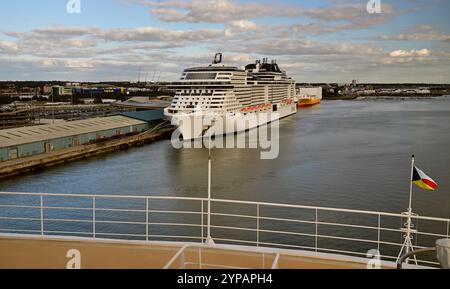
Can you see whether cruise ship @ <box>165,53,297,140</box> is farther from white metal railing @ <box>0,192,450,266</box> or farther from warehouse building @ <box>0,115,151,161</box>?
white metal railing @ <box>0,192,450,266</box>

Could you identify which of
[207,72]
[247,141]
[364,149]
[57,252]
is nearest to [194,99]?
[207,72]

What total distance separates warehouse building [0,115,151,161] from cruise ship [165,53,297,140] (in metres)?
2.41

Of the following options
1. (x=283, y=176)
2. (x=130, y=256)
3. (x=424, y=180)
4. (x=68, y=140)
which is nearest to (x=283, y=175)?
(x=283, y=176)

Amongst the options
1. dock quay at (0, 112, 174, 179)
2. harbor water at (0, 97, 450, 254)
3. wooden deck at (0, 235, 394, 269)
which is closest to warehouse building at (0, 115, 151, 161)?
dock quay at (0, 112, 174, 179)

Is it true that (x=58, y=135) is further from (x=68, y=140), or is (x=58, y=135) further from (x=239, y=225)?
(x=239, y=225)

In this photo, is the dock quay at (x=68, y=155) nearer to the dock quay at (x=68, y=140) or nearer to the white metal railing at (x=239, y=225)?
the dock quay at (x=68, y=140)

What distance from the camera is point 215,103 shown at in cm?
2127

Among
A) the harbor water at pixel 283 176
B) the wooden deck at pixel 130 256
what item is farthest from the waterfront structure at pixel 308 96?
the wooden deck at pixel 130 256

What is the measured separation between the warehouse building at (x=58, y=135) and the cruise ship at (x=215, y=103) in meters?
2.41

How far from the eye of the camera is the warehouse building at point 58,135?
1327cm

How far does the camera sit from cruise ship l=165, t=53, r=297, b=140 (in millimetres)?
19609
